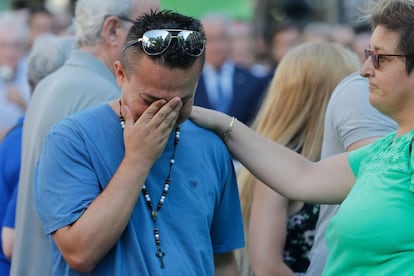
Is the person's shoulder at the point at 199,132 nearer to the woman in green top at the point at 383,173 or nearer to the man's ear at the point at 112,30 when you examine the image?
the woman in green top at the point at 383,173

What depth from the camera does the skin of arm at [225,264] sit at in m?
3.71

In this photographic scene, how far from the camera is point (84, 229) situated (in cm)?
316

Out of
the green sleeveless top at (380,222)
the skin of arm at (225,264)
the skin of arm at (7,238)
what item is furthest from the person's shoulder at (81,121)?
the skin of arm at (7,238)

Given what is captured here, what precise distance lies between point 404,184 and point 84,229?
41.0 inches

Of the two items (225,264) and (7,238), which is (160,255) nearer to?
(225,264)

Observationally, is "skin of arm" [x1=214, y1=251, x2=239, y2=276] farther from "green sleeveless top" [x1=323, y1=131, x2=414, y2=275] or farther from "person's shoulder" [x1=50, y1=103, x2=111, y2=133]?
"person's shoulder" [x1=50, y1=103, x2=111, y2=133]

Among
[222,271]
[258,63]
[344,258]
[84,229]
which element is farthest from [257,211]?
[258,63]

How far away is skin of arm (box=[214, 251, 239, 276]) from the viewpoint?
3.71m

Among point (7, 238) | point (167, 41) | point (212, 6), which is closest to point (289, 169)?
point (167, 41)

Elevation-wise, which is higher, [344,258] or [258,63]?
[344,258]

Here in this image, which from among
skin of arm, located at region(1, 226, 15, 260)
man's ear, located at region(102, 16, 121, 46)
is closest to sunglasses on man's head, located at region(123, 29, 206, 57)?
man's ear, located at region(102, 16, 121, 46)

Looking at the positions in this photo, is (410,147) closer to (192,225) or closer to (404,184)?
(404,184)

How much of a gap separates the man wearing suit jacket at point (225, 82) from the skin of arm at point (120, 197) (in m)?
6.49

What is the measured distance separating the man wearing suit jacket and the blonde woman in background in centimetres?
492
